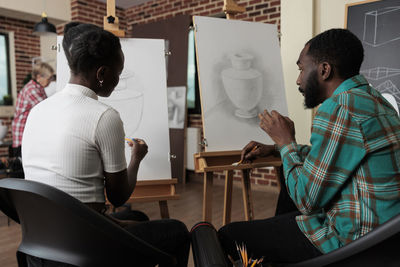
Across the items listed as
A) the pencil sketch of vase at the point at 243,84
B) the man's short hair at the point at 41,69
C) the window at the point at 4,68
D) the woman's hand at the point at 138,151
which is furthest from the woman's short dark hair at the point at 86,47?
the window at the point at 4,68

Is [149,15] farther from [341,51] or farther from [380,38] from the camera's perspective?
[341,51]

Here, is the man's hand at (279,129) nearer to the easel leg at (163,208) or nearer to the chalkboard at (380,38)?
the easel leg at (163,208)

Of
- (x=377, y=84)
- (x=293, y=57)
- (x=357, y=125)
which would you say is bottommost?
(x=357, y=125)

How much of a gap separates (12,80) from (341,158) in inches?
227

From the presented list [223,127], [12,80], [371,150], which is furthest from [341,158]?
[12,80]

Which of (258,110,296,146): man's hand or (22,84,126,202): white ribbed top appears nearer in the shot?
(22,84,126,202): white ribbed top

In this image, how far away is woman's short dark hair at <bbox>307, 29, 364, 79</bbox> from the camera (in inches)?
41.6

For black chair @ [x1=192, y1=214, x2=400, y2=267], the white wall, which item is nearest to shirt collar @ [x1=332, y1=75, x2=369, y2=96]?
black chair @ [x1=192, y1=214, x2=400, y2=267]

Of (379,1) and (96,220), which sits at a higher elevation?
(379,1)

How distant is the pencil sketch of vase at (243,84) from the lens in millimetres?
2084

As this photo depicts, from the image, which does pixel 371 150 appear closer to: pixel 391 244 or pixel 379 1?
pixel 391 244

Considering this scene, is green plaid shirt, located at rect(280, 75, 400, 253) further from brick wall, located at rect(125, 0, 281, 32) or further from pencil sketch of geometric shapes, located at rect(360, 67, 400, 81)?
brick wall, located at rect(125, 0, 281, 32)

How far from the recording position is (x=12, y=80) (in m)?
5.33

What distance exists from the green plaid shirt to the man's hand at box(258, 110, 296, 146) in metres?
0.19
